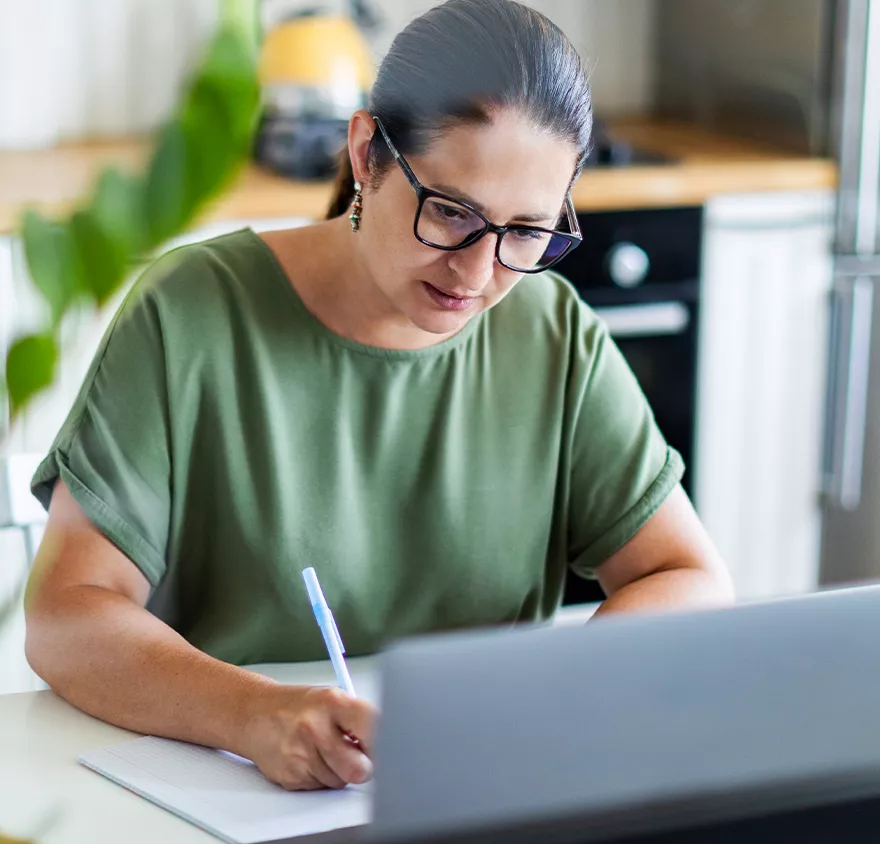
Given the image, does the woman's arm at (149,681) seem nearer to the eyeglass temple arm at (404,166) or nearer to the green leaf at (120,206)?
the eyeglass temple arm at (404,166)

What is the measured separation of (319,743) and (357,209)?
547 millimetres

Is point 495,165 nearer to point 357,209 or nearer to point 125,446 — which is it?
point 357,209

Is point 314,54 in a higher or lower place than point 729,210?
higher

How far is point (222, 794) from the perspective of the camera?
94 centimetres

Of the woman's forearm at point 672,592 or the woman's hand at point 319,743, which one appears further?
the woman's forearm at point 672,592

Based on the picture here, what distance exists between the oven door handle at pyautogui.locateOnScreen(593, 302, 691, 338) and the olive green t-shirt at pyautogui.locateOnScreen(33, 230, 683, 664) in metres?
1.11

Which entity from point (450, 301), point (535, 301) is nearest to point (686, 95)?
point (535, 301)

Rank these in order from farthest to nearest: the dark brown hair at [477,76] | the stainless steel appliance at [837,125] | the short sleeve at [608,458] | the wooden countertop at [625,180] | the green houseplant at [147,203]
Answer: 1. the stainless steel appliance at [837,125]
2. the wooden countertop at [625,180]
3. the short sleeve at [608,458]
4. the dark brown hair at [477,76]
5. the green houseplant at [147,203]

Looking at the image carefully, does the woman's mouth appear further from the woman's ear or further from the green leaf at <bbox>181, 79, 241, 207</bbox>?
the green leaf at <bbox>181, 79, 241, 207</bbox>

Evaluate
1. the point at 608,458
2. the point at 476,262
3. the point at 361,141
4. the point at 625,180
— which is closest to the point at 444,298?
the point at 476,262

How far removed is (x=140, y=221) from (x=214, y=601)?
1.00 metres

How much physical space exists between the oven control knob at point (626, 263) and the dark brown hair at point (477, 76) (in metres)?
1.32

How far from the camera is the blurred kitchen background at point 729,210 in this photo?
2.51 metres

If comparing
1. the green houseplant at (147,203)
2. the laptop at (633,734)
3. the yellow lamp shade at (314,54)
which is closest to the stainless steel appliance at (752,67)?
the yellow lamp shade at (314,54)
